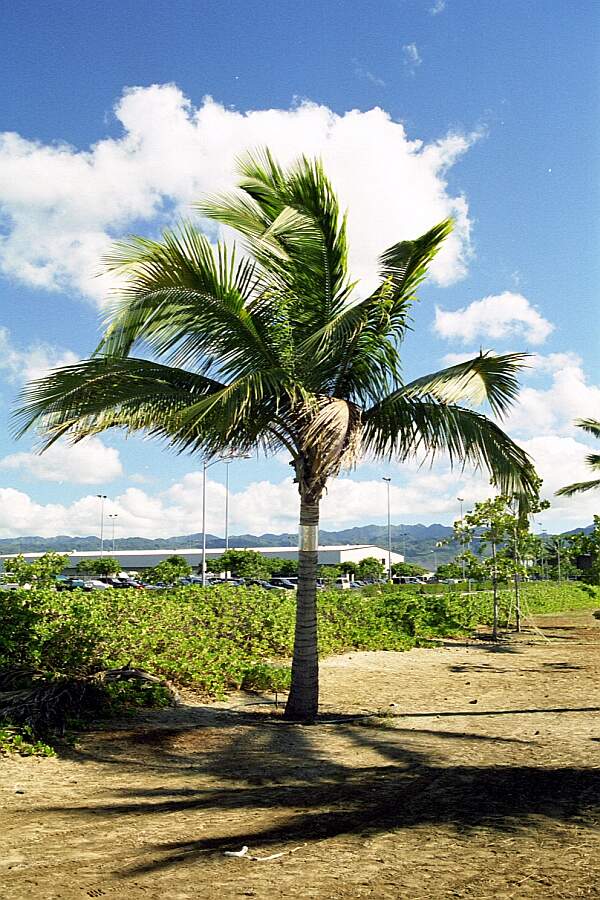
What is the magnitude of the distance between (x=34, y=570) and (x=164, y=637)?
7.39 feet

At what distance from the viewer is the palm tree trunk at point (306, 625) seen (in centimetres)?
925

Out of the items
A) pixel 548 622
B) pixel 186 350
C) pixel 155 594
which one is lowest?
pixel 548 622

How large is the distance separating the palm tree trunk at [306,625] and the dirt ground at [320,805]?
0.36 m

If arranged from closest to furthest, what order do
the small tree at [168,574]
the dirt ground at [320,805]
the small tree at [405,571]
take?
the dirt ground at [320,805]
the small tree at [168,574]
the small tree at [405,571]

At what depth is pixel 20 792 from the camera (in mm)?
6352

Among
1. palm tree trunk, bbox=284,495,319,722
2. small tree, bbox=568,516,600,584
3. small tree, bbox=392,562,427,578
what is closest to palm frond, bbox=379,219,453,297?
palm tree trunk, bbox=284,495,319,722

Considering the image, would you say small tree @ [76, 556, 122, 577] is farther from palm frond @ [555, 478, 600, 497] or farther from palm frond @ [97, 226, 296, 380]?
palm frond @ [97, 226, 296, 380]

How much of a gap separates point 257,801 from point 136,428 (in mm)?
4808

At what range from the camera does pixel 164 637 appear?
11625 millimetres

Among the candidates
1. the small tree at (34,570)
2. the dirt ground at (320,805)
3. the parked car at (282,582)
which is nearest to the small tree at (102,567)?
the parked car at (282,582)

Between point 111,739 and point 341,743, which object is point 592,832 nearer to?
point 341,743

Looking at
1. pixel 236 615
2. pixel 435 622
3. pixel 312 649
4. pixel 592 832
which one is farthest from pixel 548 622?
pixel 592 832

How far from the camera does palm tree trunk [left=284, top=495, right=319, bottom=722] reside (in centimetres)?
925

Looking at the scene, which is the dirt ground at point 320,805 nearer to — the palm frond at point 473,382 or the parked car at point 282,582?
the palm frond at point 473,382
